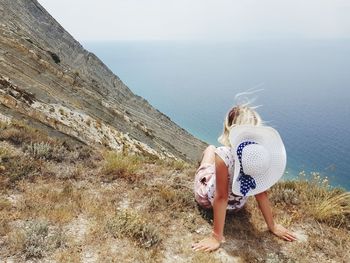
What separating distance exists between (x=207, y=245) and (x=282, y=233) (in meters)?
1.43

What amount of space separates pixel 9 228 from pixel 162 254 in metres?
2.31

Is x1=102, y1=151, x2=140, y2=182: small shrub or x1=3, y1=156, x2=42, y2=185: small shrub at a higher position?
x1=102, y1=151, x2=140, y2=182: small shrub

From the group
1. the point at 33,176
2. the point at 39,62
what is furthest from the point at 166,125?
the point at 33,176

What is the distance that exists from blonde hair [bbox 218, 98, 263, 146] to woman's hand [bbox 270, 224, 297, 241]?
1.86 m

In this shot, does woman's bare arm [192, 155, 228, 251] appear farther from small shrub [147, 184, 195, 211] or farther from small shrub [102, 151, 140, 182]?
small shrub [102, 151, 140, 182]

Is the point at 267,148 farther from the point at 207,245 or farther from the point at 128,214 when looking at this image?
the point at 128,214

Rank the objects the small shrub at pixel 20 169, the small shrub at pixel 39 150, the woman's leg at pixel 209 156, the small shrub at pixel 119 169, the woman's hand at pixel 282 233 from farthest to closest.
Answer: the small shrub at pixel 39 150 → the small shrub at pixel 119 169 → the small shrub at pixel 20 169 → the woman's leg at pixel 209 156 → the woman's hand at pixel 282 233

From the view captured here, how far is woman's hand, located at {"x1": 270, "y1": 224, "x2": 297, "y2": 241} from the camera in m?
6.48

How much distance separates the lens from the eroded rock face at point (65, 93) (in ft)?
72.3

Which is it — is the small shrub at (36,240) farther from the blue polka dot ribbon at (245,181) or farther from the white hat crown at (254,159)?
the white hat crown at (254,159)

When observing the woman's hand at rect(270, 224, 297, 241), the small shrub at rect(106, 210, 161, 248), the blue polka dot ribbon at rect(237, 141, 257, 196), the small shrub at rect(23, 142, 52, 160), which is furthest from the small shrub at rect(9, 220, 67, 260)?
the woman's hand at rect(270, 224, 297, 241)

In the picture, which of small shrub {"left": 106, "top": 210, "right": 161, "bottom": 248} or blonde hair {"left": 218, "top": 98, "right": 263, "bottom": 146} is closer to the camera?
blonde hair {"left": 218, "top": 98, "right": 263, "bottom": 146}

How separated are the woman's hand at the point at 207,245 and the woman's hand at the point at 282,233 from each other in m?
1.17

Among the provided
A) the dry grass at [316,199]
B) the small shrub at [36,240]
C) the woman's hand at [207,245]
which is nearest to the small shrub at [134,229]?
the woman's hand at [207,245]
